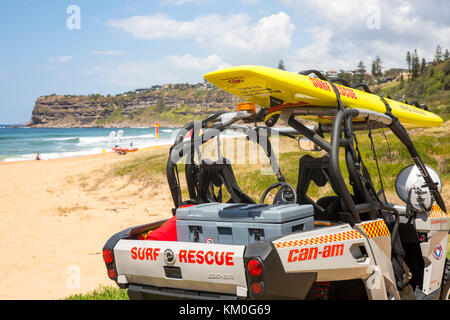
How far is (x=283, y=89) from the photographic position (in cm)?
423

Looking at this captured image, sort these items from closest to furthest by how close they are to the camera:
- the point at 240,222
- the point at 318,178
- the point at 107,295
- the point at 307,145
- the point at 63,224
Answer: the point at 240,222 → the point at 318,178 → the point at 307,145 → the point at 107,295 → the point at 63,224

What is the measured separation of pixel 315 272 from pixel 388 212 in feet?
5.40

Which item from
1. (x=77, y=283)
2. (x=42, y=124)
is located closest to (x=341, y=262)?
(x=77, y=283)

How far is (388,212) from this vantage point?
15.5 feet

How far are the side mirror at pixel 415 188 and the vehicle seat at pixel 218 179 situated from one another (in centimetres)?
168

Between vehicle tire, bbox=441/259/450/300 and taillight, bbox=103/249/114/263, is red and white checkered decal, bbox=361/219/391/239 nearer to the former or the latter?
vehicle tire, bbox=441/259/450/300

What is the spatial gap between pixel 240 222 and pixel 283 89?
1.33 m

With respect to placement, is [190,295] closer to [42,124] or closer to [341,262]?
[341,262]

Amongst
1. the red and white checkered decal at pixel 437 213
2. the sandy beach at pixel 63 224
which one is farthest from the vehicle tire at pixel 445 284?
the sandy beach at pixel 63 224

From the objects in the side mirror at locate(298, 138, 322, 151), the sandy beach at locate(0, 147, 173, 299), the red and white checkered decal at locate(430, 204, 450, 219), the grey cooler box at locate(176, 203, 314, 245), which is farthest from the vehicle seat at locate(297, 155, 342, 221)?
the sandy beach at locate(0, 147, 173, 299)

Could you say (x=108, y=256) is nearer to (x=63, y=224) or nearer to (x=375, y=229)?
(x=375, y=229)

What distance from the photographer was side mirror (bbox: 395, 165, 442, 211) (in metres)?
4.81

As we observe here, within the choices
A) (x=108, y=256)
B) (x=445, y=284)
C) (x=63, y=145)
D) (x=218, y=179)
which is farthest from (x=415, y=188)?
(x=63, y=145)

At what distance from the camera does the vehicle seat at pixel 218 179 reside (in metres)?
4.95
